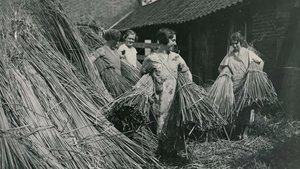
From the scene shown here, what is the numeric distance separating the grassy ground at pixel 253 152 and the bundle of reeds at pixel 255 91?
0.55 metres

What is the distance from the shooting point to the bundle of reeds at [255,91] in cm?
575

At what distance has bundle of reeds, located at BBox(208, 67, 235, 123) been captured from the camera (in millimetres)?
5844

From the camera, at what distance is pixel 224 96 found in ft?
19.3

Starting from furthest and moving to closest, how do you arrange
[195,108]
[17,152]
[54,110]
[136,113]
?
[195,108], [136,113], [54,110], [17,152]

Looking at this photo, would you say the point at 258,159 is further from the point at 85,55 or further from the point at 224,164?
the point at 85,55

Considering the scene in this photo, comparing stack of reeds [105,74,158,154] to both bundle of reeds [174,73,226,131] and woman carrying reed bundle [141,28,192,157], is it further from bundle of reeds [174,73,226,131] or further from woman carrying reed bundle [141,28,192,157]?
bundle of reeds [174,73,226,131]

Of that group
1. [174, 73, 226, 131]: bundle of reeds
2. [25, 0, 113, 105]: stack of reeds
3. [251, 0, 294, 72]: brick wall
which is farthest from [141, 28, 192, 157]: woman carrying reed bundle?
[251, 0, 294, 72]: brick wall

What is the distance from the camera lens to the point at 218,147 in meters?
5.62

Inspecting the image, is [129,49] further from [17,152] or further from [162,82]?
[17,152]

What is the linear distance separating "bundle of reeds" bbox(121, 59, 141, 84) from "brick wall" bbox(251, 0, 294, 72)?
3.19 m

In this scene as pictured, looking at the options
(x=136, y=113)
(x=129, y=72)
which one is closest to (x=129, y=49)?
(x=129, y=72)

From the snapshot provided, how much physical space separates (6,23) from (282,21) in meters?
5.66

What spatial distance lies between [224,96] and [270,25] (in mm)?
3056

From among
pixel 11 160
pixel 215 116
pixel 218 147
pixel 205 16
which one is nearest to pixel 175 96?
pixel 215 116
